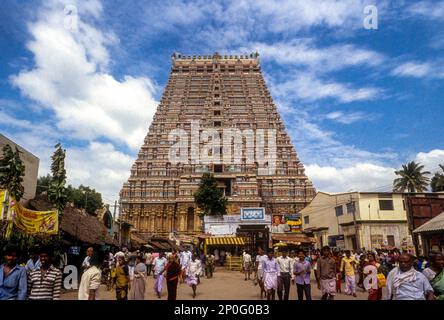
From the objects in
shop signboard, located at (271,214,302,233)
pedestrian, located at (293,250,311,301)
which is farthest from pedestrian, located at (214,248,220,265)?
pedestrian, located at (293,250,311,301)

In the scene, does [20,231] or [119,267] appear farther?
[20,231]

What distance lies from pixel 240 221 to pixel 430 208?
19.0 m

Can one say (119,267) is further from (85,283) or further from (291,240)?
(291,240)

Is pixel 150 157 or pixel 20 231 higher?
pixel 150 157

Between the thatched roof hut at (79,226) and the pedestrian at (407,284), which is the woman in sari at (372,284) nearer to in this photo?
the pedestrian at (407,284)

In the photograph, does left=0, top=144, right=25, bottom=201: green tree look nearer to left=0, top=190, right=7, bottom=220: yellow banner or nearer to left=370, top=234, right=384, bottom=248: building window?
left=0, top=190, right=7, bottom=220: yellow banner

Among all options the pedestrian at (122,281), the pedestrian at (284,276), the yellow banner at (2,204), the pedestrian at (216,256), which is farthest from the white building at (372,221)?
the yellow banner at (2,204)

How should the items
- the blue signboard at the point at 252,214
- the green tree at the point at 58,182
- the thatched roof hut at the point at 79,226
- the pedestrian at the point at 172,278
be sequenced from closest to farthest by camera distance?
1. the pedestrian at the point at 172,278
2. the green tree at the point at 58,182
3. the thatched roof hut at the point at 79,226
4. the blue signboard at the point at 252,214

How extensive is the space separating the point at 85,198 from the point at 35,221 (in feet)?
144

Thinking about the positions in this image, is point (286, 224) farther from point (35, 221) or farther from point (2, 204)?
point (2, 204)

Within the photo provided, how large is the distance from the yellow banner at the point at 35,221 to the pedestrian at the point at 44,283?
29.1 feet

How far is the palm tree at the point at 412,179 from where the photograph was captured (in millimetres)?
44125

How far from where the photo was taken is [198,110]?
62.8 meters

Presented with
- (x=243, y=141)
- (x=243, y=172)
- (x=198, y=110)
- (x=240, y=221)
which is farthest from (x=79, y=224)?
(x=198, y=110)
